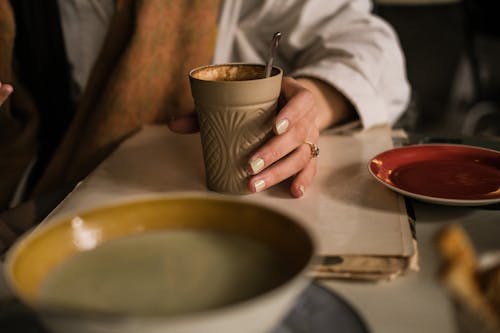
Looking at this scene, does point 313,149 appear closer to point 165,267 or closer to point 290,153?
point 290,153

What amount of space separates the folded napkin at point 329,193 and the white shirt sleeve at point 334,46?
0.25 ft

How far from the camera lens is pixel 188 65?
93 cm

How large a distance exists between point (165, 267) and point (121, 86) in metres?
0.60

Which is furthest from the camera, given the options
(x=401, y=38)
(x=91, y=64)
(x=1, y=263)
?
(x=401, y=38)

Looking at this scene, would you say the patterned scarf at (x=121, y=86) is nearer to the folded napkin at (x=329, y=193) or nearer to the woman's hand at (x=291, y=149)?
the folded napkin at (x=329, y=193)

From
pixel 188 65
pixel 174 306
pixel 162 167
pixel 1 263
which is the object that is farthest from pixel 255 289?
pixel 188 65

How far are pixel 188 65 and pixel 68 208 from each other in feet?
1.39

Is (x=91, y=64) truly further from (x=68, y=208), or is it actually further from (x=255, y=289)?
(x=255, y=289)

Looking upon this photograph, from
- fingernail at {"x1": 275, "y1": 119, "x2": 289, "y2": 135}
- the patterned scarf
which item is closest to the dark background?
the patterned scarf

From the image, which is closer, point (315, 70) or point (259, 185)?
point (259, 185)

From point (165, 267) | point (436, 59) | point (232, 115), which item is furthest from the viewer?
point (436, 59)

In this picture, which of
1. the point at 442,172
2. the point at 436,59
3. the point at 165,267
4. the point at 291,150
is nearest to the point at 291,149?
the point at 291,150

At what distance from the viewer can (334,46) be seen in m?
0.87

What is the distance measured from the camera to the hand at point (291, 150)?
590 millimetres
